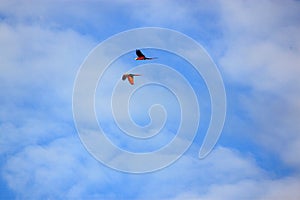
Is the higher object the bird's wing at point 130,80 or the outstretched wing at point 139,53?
the outstretched wing at point 139,53

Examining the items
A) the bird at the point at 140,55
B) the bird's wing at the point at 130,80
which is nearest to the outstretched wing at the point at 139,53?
the bird at the point at 140,55

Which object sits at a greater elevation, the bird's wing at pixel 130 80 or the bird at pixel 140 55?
the bird at pixel 140 55

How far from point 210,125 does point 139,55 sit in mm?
4480

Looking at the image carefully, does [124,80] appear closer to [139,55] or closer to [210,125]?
[139,55]

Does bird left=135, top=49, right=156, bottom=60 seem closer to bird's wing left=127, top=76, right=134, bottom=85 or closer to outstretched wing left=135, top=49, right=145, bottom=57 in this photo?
outstretched wing left=135, top=49, right=145, bottom=57

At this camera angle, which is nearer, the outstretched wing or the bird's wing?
the bird's wing

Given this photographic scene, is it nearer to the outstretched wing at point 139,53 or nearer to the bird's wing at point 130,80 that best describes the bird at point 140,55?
the outstretched wing at point 139,53

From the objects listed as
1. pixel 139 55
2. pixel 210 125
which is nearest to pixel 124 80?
pixel 139 55

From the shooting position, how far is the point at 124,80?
1509 centimetres

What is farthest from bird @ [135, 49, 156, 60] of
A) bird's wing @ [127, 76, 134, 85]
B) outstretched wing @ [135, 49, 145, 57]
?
bird's wing @ [127, 76, 134, 85]

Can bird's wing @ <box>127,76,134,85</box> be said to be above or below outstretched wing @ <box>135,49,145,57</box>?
below

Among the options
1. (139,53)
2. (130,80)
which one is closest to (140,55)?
(139,53)

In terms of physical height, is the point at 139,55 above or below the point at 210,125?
above

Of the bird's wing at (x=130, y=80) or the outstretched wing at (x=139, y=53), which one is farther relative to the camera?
the outstretched wing at (x=139, y=53)
